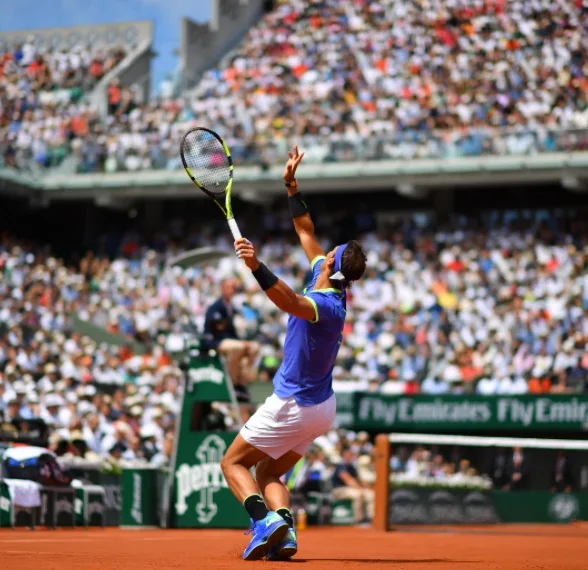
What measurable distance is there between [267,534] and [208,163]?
2704 millimetres

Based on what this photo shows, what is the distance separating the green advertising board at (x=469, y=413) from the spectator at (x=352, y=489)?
4.09 feet

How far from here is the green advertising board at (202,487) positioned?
43.5 ft

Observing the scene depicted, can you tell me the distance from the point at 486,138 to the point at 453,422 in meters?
8.09

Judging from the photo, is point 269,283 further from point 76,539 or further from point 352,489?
point 352,489

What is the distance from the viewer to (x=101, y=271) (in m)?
30.4

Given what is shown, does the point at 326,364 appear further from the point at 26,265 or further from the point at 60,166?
the point at 60,166

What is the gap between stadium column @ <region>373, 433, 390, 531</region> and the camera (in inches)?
552

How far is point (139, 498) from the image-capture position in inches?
541

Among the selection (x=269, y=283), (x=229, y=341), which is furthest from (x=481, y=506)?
(x=269, y=283)

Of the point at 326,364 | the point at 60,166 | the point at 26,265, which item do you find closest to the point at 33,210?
the point at 60,166

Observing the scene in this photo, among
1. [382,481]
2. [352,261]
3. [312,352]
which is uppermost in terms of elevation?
[352,261]

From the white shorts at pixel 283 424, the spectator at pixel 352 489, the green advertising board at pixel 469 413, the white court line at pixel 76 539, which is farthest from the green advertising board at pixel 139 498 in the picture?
the green advertising board at pixel 469 413

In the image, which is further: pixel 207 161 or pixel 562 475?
pixel 562 475

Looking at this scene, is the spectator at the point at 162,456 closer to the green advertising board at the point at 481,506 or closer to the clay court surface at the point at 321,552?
the green advertising board at the point at 481,506
